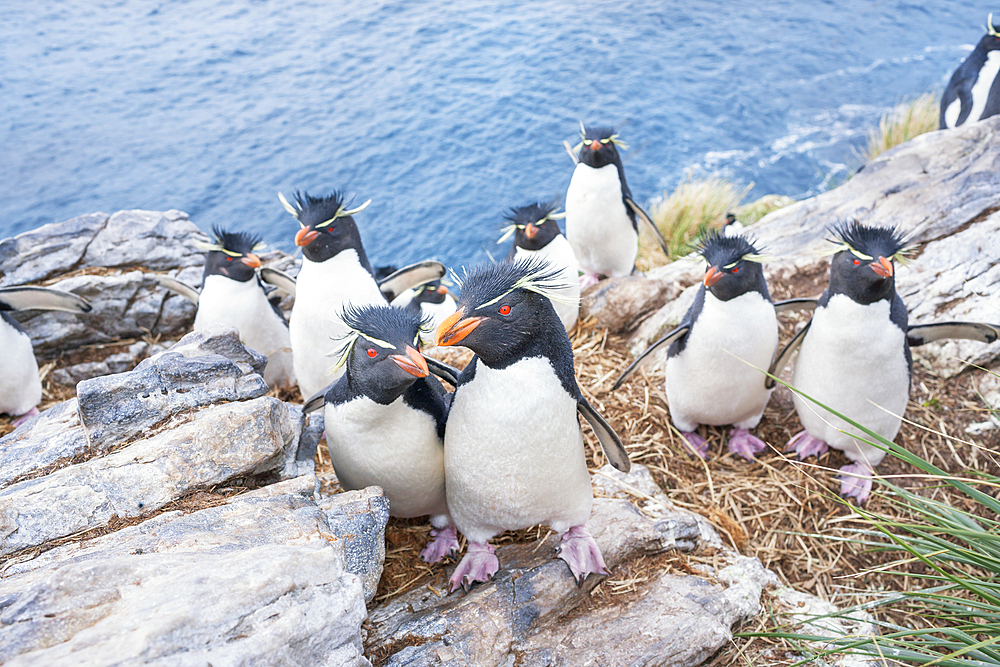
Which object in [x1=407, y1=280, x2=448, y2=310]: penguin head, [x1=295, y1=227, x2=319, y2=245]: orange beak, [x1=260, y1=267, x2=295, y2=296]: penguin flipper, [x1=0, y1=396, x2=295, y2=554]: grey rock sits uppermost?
[x1=295, y1=227, x2=319, y2=245]: orange beak

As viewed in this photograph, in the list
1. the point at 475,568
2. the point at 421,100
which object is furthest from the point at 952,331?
the point at 421,100

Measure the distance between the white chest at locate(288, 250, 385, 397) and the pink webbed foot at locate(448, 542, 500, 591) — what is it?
1445 mm

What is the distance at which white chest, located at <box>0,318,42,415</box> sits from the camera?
3.74 m

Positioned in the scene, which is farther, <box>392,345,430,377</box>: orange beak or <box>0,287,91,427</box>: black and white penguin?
<box>0,287,91,427</box>: black and white penguin

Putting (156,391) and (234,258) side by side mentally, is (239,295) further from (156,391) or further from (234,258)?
(156,391)

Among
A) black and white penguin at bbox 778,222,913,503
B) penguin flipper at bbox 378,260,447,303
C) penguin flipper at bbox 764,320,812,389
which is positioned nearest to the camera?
black and white penguin at bbox 778,222,913,503

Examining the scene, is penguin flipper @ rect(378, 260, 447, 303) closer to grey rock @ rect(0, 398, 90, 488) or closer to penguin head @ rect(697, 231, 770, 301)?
penguin head @ rect(697, 231, 770, 301)

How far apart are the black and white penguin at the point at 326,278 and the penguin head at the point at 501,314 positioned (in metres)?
1.35

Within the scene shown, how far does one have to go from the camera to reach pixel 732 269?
321 centimetres

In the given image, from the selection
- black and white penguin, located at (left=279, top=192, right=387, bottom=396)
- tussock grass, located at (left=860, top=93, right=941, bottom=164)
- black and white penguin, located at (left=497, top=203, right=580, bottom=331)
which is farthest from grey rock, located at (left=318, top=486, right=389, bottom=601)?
tussock grass, located at (left=860, top=93, right=941, bottom=164)

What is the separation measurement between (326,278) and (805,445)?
2767 millimetres

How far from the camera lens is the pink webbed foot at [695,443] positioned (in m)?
3.59

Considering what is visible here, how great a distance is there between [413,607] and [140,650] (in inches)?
40.8

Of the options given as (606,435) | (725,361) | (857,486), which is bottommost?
(857,486)
